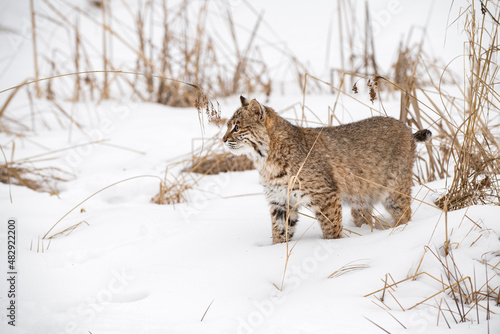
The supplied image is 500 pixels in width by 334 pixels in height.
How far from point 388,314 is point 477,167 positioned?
1505 mm

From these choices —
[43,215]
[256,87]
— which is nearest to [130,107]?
[256,87]

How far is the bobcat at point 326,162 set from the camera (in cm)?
322

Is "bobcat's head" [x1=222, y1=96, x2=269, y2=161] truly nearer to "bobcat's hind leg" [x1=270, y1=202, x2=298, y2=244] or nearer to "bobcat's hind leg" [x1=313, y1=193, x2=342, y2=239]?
"bobcat's hind leg" [x1=270, y1=202, x2=298, y2=244]

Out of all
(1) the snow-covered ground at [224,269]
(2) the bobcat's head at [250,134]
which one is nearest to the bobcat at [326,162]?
(2) the bobcat's head at [250,134]

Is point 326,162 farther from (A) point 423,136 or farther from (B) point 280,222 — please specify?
(A) point 423,136

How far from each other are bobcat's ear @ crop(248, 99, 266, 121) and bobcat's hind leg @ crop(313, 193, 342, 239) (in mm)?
744

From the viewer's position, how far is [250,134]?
3.34m

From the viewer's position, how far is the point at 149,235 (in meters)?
3.24

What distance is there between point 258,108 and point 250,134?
208 millimetres

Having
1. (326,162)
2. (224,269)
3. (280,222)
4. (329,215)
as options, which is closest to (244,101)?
(326,162)

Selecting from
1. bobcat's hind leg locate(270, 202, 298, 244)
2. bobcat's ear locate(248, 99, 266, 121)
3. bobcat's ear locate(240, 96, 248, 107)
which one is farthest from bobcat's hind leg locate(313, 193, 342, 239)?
bobcat's ear locate(240, 96, 248, 107)

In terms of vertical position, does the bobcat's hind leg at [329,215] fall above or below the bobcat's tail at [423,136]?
below

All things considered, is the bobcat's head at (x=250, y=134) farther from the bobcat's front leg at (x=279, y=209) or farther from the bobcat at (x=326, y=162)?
the bobcat's front leg at (x=279, y=209)

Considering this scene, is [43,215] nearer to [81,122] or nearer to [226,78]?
[81,122]
